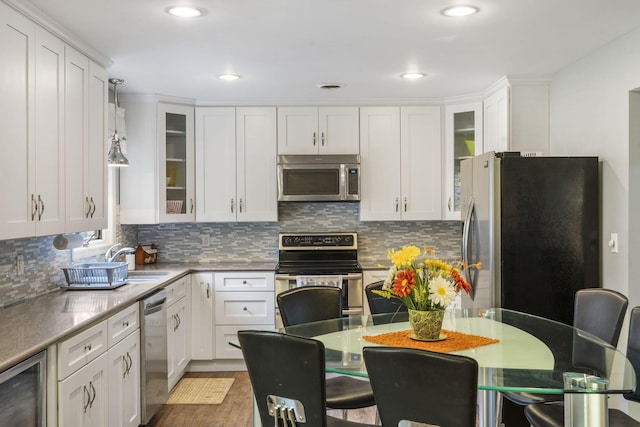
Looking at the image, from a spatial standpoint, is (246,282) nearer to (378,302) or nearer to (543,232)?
(378,302)

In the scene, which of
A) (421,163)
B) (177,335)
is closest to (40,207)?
(177,335)

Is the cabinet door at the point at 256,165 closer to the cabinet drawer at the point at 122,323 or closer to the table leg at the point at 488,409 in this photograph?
the cabinet drawer at the point at 122,323

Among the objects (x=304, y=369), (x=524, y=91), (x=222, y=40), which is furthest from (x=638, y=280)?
(x=222, y=40)

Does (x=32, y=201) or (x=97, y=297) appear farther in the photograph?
(x=97, y=297)

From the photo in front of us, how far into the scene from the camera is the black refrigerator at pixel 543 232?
3730mm

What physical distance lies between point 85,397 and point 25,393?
541mm

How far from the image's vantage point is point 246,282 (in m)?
5.10

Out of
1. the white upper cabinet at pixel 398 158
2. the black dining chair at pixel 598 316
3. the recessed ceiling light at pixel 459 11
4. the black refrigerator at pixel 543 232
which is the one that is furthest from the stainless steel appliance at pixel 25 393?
the white upper cabinet at pixel 398 158

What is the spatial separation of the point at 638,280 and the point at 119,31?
3238 millimetres

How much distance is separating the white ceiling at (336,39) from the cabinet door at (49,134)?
0.18 m

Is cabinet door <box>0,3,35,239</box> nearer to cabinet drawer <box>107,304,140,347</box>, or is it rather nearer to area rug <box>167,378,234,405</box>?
cabinet drawer <box>107,304,140,347</box>

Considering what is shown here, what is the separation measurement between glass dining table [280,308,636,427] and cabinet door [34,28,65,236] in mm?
1368

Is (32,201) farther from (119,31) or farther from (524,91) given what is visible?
(524,91)

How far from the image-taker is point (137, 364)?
3604 millimetres
